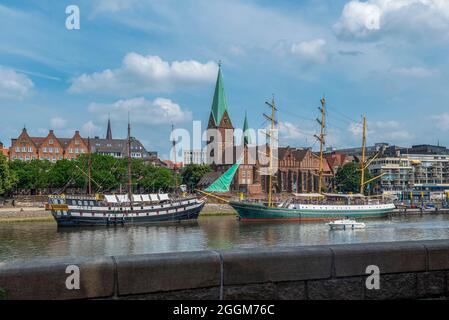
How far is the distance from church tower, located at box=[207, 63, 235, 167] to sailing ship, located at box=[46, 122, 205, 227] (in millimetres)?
74559

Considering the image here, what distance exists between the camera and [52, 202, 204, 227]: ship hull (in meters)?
70.2

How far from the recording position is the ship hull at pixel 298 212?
8162 cm

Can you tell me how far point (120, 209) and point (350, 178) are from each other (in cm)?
8837

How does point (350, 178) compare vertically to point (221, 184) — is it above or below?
above

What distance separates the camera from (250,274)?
23.2 feet

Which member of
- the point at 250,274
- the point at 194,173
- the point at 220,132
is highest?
the point at 220,132

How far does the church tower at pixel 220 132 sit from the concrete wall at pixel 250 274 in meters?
147

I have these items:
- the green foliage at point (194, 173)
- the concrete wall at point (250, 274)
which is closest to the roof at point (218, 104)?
the green foliage at point (194, 173)

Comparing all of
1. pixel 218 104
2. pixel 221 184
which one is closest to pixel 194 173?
pixel 218 104

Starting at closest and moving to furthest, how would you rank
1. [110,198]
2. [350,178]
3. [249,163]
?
[110,198] < [249,163] < [350,178]

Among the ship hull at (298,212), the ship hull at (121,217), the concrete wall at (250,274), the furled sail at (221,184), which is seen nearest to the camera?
the concrete wall at (250,274)

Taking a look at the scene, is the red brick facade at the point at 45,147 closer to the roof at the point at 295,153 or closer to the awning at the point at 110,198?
the roof at the point at 295,153

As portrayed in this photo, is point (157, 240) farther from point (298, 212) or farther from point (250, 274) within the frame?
point (250, 274)
